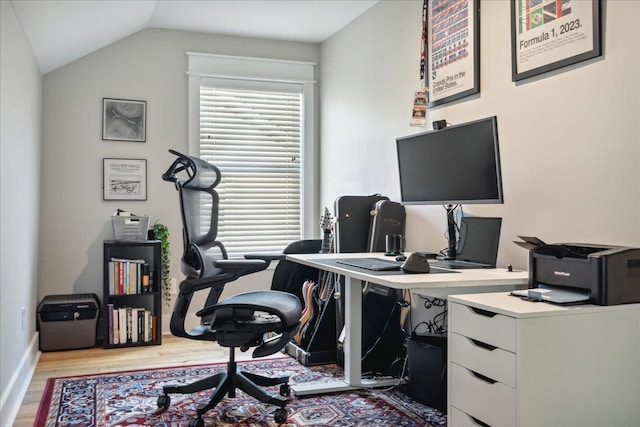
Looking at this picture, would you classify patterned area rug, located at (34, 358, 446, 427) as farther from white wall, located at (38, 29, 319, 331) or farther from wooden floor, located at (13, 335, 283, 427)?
white wall, located at (38, 29, 319, 331)

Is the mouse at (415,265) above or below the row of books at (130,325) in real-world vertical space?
above

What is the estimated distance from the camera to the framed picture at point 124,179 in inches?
173

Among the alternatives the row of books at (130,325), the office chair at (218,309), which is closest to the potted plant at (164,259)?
the row of books at (130,325)

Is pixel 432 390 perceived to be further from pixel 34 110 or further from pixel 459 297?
pixel 34 110

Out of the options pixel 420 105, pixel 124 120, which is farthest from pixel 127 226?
pixel 420 105

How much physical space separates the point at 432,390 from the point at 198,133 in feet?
9.55

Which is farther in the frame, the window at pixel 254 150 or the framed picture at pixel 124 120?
the window at pixel 254 150

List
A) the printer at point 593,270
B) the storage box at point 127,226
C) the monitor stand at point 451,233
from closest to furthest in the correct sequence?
the printer at point 593,270, the monitor stand at point 451,233, the storage box at point 127,226

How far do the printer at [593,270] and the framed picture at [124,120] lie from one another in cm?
336

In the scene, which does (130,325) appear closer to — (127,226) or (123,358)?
(123,358)

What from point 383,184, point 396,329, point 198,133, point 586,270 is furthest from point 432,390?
point 198,133

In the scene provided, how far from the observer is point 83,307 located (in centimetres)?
402

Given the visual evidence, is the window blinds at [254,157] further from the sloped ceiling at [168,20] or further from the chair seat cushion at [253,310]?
the chair seat cushion at [253,310]

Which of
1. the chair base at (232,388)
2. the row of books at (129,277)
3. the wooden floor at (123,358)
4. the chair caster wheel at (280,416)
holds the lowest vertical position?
the wooden floor at (123,358)
